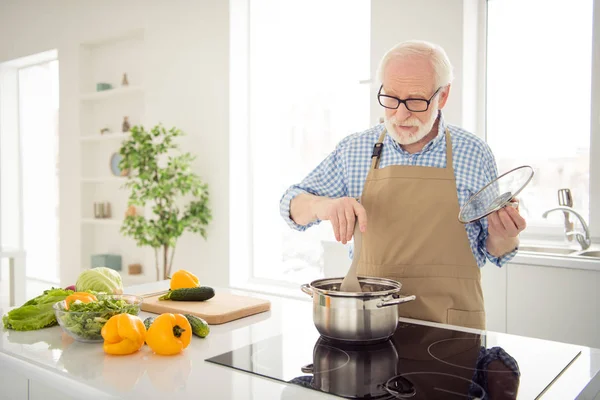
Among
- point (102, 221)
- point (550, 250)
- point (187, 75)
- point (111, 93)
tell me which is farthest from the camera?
point (102, 221)

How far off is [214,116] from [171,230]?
3.27ft

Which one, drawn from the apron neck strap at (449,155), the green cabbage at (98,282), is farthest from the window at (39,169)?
the apron neck strap at (449,155)

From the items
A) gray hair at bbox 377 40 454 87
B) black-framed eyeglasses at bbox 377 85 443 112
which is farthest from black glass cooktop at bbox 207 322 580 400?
gray hair at bbox 377 40 454 87

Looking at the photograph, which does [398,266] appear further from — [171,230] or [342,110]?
[171,230]

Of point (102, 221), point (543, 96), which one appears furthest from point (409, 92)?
point (102, 221)

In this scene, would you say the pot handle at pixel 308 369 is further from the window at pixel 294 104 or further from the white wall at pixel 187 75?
the white wall at pixel 187 75

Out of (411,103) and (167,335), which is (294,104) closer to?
(411,103)

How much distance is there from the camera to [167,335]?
134 centimetres

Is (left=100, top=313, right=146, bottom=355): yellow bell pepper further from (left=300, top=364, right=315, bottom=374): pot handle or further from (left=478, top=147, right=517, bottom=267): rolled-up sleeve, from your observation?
(left=478, top=147, right=517, bottom=267): rolled-up sleeve

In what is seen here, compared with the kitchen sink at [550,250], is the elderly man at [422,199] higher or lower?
higher

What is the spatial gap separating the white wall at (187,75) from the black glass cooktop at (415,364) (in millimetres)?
3371

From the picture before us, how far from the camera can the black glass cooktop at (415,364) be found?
1.10m

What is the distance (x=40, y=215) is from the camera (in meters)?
7.21

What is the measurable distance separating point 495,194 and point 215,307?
883mm
